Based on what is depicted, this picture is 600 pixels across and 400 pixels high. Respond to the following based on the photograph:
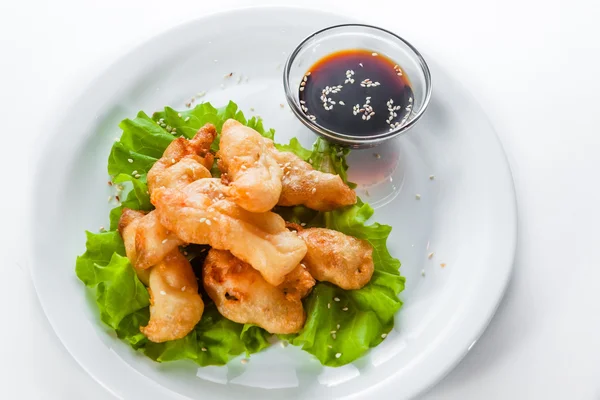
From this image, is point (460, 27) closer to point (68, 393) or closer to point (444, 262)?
point (444, 262)

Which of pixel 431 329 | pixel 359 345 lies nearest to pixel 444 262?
pixel 431 329

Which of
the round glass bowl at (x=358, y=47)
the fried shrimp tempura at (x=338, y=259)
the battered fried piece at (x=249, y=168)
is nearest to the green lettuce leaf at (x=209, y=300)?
the fried shrimp tempura at (x=338, y=259)

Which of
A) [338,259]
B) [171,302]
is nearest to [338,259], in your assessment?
[338,259]

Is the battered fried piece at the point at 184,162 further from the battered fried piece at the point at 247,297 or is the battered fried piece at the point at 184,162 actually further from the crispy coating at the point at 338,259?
the crispy coating at the point at 338,259

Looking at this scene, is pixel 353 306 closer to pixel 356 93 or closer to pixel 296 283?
pixel 296 283

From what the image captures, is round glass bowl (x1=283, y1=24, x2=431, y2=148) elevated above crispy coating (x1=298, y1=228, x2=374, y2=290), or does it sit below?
above

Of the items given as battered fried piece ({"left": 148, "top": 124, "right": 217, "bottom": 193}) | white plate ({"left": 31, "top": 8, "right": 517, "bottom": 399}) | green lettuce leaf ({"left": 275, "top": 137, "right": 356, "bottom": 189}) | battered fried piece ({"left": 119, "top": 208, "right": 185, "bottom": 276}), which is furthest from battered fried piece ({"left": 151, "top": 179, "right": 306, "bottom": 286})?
green lettuce leaf ({"left": 275, "top": 137, "right": 356, "bottom": 189})

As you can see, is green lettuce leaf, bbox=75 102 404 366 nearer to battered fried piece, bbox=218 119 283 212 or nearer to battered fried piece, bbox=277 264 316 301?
battered fried piece, bbox=277 264 316 301

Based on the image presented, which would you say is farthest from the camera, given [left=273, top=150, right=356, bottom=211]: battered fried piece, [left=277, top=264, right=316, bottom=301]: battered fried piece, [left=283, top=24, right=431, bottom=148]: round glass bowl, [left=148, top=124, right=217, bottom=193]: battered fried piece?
[left=283, top=24, right=431, bottom=148]: round glass bowl
